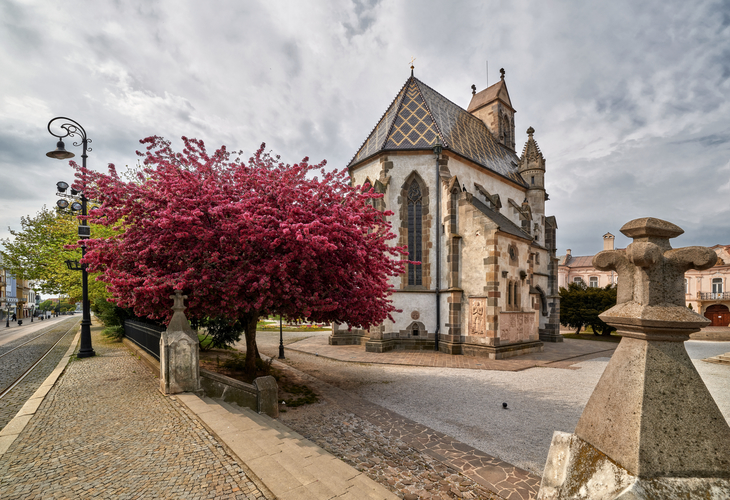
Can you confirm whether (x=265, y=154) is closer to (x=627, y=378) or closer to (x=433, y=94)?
(x=627, y=378)

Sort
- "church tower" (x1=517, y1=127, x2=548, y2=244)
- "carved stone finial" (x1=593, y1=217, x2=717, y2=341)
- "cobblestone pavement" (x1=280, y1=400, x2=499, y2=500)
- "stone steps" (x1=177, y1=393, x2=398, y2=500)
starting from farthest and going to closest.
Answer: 1. "church tower" (x1=517, y1=127, x2=548, y2=244)
2. "cobblestone pavement" (x1=280, y1=400, x2=499, y2=500)
3. "stone steps" (x1=177, y1=393, x2=398, y2=500)
4. "carved stone finial" (x1=593, y1=217, x2=717, y2=341)

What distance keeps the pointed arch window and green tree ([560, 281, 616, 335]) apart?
16925mm

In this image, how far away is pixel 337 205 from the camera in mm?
7562

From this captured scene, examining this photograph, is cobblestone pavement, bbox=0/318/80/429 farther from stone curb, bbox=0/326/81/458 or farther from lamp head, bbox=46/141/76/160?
lamp head, bbox=46/141/76/160

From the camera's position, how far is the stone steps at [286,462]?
12.0 feet

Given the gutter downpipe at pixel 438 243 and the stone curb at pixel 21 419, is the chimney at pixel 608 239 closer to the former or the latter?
the gutter downpipe at pixel 438 243

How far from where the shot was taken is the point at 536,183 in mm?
24328

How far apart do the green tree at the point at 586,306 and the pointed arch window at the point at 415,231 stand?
16.9m

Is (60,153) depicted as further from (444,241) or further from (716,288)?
(716,288)

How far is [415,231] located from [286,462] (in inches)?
556

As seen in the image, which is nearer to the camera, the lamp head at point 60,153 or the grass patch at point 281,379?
the grass patch at point 281,379

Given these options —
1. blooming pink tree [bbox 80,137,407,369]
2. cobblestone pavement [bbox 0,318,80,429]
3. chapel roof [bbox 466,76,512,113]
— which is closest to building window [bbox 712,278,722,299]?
chapel roof [bbox 466,76,512,113]

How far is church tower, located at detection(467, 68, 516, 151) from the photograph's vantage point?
87.2 ft

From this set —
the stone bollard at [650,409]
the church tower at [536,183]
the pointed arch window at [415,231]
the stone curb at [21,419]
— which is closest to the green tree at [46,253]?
the stone curb at [21,419]
